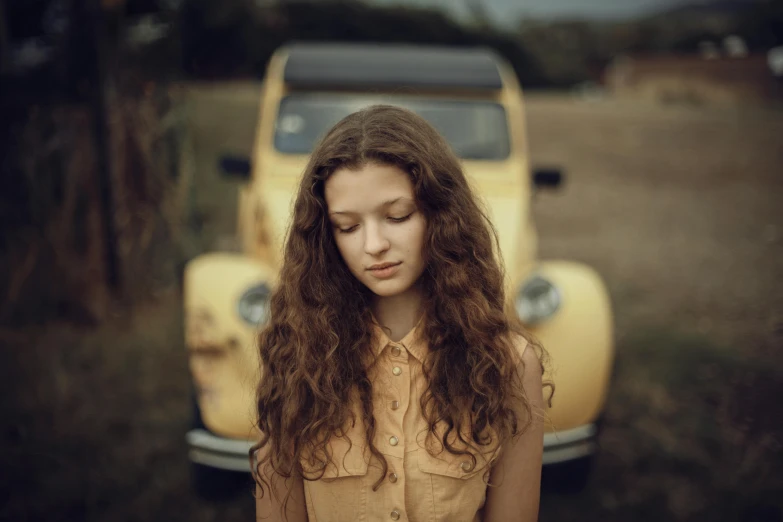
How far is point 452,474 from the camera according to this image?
1393mm

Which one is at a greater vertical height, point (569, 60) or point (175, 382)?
point (569, 60)

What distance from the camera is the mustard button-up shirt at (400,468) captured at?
139cm

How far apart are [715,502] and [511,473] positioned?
212 cm

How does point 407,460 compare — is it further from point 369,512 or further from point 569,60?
point 569,60

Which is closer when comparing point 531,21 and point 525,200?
point 525,200

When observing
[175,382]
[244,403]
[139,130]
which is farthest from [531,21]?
[244,403]

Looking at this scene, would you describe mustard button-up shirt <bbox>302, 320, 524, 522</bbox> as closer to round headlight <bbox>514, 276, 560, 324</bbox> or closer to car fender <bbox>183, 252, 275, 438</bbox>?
car fender <bbox>183, 252, 275, 438</bbox>

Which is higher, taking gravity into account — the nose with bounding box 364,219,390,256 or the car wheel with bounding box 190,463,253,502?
the nose with bounding box 364,219,390,256

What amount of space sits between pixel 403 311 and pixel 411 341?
0.08m

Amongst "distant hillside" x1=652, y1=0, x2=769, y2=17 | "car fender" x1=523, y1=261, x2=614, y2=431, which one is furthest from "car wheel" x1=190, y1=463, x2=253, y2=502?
"distant hillside" x1=652, y1=0, x2=769, y2=17

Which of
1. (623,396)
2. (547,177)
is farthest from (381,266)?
(623,396)

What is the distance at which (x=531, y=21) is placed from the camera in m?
12.1

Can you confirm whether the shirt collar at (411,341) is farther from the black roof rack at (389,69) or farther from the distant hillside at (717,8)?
the distant hillside at (717,8)

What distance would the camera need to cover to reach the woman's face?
4.43 ft
